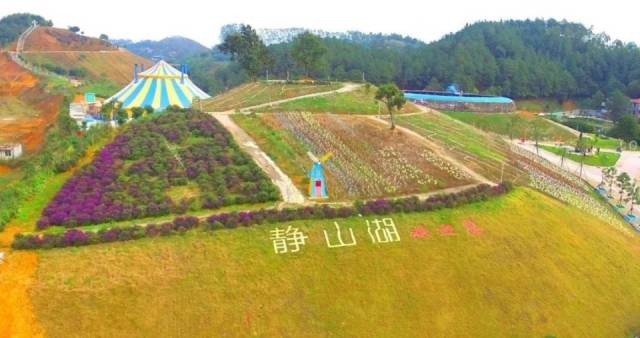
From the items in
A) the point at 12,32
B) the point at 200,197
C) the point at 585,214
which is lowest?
the point at 585,214

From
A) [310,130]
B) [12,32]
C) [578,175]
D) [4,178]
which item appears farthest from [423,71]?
[12,32]

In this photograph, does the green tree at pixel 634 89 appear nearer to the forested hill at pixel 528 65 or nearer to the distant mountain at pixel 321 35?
the forested hill at pixel 528 65

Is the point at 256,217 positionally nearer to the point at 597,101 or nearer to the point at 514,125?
the point at 514,125

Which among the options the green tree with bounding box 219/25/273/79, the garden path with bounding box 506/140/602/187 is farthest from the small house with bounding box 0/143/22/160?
the garden path with bounding box 506/140/602/187

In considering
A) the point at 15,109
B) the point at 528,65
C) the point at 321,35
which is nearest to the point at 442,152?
the point at 15,109

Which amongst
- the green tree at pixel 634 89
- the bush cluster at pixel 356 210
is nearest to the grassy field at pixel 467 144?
the bush cluster at pixel 356 210

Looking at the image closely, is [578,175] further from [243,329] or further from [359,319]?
[243,329]
